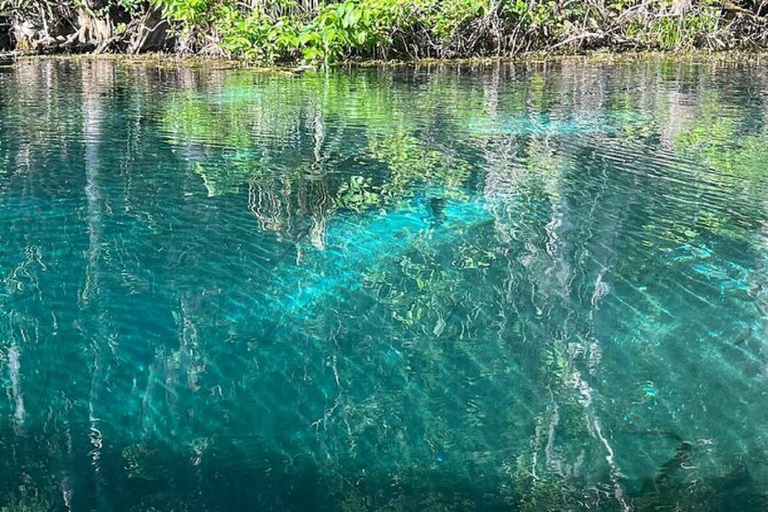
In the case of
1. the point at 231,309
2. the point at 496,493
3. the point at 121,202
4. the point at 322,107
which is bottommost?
the point at 496,493

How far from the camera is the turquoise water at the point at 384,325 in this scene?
167cm

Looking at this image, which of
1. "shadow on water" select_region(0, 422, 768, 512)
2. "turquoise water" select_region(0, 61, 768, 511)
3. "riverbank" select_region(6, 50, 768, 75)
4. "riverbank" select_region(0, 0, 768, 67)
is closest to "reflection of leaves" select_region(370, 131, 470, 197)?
"turquoise water" select_region(0, 61, 768, 511)

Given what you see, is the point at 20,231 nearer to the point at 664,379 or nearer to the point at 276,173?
the point at 276,173

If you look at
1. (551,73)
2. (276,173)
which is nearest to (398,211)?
(276,173)

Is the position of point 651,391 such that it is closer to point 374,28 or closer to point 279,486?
point 279,486

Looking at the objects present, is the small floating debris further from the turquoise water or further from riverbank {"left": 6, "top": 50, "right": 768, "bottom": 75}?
riverbank {"left": 6, "top": 50, "right": 768, "bottom": 75}

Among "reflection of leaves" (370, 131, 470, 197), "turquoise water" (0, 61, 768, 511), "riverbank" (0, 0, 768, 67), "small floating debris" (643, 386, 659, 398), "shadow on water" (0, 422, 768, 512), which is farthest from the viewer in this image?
"riverbank" (0, 0, 768, 67)

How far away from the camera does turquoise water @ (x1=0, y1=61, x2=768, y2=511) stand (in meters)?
1.67

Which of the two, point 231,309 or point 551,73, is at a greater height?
point 551,73

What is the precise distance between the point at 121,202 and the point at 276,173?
90cm

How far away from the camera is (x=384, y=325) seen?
239cm

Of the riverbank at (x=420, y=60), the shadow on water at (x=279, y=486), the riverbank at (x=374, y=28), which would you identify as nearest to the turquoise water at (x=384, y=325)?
the shadow on water at (x=279, y=486)

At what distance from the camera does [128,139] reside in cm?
509

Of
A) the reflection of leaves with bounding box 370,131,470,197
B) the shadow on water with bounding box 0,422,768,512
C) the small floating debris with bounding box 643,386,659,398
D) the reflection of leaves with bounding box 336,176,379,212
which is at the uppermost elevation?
the reflection of leaves with bounding box 370,131,470,197
